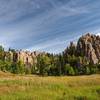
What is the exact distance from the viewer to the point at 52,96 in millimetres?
27000

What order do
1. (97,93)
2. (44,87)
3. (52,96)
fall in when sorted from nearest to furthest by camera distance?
1. (52,96)
2. (97,93)
3. (44,87)

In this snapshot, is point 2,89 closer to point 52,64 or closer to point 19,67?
point 19,67

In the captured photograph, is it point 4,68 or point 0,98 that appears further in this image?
point 4,68

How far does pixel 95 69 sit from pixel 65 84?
132479 millimetres

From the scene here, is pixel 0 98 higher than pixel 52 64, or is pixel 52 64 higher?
pixel 52 64

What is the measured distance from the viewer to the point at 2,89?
30.9 meters

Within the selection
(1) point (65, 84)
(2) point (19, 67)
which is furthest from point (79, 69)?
(1) point (65, 84)

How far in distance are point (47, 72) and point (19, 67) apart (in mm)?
18008

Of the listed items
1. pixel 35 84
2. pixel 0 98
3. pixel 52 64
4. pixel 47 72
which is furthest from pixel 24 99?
pixel 52 64

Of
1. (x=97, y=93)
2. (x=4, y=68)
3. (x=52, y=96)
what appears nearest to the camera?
(x=52, y=96)

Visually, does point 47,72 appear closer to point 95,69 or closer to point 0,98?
point 95,69

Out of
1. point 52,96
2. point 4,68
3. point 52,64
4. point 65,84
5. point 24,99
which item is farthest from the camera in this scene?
Answer: point 52,64

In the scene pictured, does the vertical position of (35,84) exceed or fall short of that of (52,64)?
it falls short

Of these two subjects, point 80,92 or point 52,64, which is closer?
point 80,92
